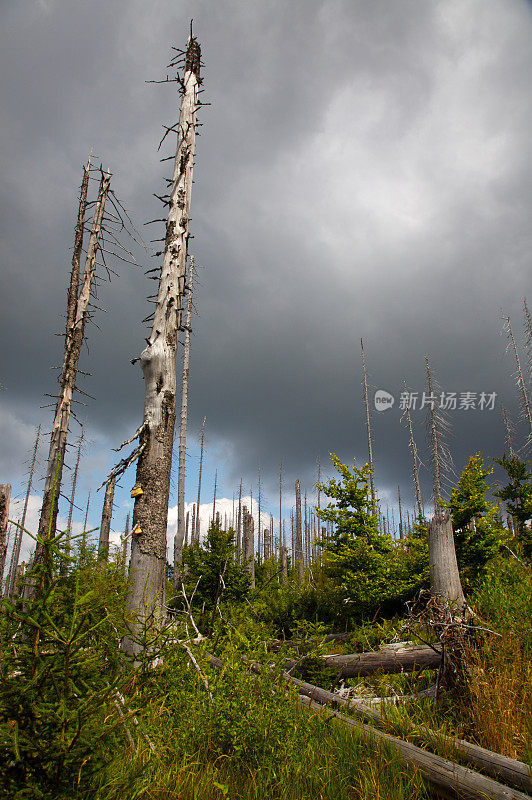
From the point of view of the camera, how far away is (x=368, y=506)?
9.16 meters

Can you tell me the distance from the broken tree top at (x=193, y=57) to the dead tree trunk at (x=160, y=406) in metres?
1.10

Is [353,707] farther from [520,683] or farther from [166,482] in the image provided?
[166,482]

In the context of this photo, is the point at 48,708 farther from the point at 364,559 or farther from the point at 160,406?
the point at 364,559

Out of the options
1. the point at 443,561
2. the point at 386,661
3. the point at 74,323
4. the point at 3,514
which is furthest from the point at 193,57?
the point at 386,661

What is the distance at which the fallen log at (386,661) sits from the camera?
5820mm

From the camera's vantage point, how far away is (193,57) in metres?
8.51

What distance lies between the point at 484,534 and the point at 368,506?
7.05ft

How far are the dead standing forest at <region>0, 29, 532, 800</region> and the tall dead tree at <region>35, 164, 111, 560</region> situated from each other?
1.40 ft

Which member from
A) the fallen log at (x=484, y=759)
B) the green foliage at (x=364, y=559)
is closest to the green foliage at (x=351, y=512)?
the green foliage at (x=364, y=559)

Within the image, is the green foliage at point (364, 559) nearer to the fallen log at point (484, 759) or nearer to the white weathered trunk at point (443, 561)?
the white weathered trunk at point (443, 561)

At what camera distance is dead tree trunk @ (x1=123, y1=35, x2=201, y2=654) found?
18.9 feet

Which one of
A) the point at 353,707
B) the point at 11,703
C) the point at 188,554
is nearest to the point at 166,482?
the point at 353,707

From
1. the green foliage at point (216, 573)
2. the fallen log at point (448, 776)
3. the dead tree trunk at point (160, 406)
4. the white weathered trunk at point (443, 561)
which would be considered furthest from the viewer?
the green foliage at point (216, 573)

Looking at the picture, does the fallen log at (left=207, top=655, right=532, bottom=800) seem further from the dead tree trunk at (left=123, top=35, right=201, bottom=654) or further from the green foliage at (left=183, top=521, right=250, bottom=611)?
the green foliage at (left=183, top=521, right=250, bottom=611)
